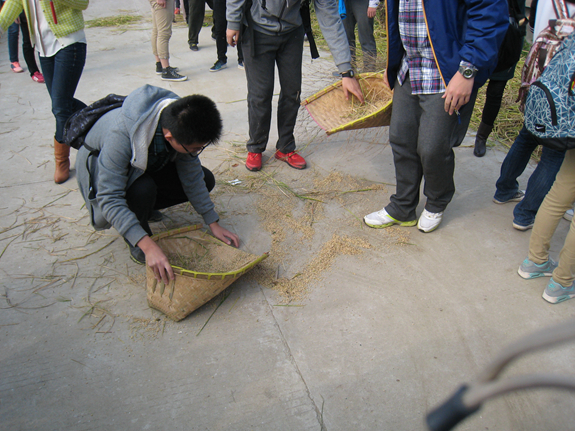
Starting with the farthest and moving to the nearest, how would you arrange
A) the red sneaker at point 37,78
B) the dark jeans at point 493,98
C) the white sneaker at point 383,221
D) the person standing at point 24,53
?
the red sneaker at point 37,78
the person standing at point 24,53
the dark jeans at point 493,98
the white sneaker at point 383,221

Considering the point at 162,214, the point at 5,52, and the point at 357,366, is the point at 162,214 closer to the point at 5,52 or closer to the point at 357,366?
the point at 357,366

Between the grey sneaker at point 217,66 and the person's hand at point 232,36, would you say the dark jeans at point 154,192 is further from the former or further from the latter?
the grey sneaker at point 217,66

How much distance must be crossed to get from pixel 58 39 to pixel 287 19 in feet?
5.24

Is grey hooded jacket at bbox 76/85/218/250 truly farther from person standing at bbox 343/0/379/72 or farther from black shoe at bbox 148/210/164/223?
person standing at bbox 343/0/379/72

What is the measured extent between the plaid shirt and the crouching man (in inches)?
42.8

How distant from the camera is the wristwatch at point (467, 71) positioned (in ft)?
7.00

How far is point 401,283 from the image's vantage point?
2.45m

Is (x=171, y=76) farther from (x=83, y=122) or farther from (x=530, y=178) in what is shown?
(x=530, y=178)

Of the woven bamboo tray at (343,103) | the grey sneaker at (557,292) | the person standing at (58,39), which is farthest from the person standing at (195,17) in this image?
the grey sneaker at (557,292)

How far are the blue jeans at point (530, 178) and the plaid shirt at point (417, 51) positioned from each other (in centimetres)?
86

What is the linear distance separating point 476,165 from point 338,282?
1.95 m

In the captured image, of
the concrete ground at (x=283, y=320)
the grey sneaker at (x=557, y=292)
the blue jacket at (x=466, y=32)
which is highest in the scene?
the blue jacket at (x=466, y=32)

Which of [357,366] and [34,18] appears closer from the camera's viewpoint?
[357,366]

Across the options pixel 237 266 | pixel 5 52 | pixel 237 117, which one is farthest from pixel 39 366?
pixel 5 52
